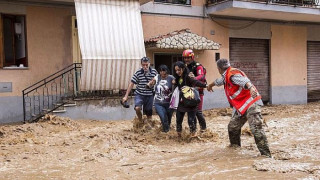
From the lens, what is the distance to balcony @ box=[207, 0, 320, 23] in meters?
13.3

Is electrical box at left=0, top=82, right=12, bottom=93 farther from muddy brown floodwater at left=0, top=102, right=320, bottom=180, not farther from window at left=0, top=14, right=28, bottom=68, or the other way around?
muddy brown floodwater at left=0, top=102, right=320, bottom=180

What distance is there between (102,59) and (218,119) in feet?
13.4

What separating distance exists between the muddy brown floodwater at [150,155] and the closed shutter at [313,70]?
8.75 m

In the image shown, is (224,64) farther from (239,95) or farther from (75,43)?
(75,43)

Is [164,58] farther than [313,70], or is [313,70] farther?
[313,70]

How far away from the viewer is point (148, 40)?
12438 millimetres

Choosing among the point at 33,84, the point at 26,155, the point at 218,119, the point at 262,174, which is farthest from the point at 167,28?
the point at 262,174

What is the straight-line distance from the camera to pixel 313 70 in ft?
56.3

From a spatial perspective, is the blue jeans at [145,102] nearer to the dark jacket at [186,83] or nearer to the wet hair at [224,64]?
the dark jacket at [186,83]

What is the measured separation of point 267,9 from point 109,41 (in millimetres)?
6332

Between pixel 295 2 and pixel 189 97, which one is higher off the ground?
pixel 295 2

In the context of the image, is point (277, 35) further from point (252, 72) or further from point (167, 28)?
point (167, 28)

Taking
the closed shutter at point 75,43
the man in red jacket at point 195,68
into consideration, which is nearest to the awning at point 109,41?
the closed shutter at point 75,43

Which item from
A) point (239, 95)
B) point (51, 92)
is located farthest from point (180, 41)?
point (239, 95)
